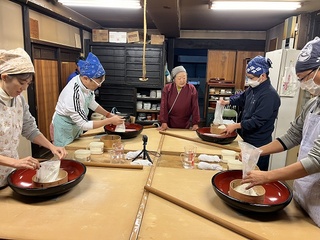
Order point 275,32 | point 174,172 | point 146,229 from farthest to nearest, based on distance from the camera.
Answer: point 275,32, point 174,172, point 146,229

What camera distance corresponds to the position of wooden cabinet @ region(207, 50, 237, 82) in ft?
19.3

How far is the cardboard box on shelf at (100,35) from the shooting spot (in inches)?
203

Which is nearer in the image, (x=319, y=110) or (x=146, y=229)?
(x=146, y=229)

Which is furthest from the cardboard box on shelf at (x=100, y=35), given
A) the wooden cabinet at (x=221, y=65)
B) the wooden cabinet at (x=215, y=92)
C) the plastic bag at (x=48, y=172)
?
the plastic bag at (x=48, y=172)

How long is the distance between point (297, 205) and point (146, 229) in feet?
2.47

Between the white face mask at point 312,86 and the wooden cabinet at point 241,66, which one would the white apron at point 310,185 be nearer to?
the white face mask at point 312,86

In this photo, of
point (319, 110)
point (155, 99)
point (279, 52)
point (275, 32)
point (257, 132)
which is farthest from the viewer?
point (155, 99)

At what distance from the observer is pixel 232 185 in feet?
3.93

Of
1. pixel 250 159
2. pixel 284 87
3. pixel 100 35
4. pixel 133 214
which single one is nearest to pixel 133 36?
pixel 100 35

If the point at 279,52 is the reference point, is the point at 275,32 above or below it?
above

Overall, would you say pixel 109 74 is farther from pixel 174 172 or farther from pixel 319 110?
pixel 319 110

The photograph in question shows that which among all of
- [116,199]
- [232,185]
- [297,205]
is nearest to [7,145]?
[116,199]

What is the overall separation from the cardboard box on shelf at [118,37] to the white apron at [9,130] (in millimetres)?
4077

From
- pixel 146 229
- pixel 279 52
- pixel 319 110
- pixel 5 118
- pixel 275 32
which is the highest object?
pixel 275 32
